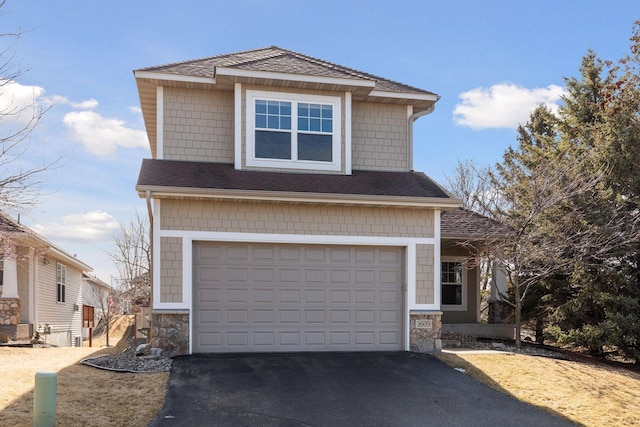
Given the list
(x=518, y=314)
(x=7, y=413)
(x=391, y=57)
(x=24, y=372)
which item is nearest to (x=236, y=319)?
(x=24, y=372)

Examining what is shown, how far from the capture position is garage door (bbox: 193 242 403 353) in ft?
38.6

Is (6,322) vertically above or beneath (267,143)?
beneath

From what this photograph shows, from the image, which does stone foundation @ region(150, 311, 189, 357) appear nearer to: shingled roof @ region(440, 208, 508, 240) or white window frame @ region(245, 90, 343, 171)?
white window frame @ region(245, 90, 343, 171)

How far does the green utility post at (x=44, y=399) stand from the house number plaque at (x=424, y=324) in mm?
7630

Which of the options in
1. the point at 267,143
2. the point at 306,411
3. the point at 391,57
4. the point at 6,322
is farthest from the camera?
the point at 6,322

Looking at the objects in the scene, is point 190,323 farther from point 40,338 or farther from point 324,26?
point 40,338

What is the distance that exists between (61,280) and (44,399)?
17.8m

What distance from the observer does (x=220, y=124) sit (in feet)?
43.5

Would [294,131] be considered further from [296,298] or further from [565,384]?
[565,384]

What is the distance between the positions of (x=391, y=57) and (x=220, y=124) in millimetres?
5312

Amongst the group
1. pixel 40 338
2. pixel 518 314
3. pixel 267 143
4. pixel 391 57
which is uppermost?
pixel 391 57

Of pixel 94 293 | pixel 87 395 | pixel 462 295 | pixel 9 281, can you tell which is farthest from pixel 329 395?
pixel 94 293

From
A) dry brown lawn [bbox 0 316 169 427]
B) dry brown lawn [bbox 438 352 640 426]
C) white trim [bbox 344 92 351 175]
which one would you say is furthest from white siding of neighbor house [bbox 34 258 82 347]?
dry brown lawn [bbox 438 352 640 426]

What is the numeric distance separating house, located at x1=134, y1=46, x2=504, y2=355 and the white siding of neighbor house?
9.01 metres
